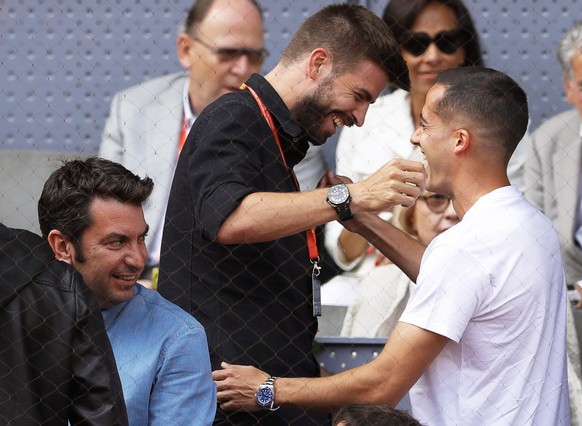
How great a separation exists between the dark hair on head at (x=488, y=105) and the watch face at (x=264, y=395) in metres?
0.72

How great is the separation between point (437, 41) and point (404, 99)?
0.23m

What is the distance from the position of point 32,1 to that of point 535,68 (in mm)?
1649

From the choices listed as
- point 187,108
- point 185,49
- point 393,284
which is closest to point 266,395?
point 393,284

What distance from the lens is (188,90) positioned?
4.05 m

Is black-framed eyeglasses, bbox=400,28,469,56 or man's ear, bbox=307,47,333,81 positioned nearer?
man's ear, bbox=307,47,333,81

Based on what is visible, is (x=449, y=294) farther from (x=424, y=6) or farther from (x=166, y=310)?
(x=424, y=6)

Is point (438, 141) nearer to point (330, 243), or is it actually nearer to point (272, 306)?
point (272, 306)

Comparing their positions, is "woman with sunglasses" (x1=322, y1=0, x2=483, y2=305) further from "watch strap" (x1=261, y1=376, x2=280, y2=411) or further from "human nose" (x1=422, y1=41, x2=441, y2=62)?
"watch strap" (x1=261, y1=376, x2=280, y2=411)

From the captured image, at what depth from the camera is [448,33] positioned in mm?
3961

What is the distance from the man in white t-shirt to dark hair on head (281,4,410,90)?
32cm

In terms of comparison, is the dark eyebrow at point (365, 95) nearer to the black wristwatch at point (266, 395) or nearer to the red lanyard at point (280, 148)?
the red lanyard at point (280, 148)

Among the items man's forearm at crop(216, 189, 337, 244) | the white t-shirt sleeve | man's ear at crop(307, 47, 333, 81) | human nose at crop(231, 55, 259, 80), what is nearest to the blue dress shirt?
man's forearm at crop(216, 189, 337, 244)

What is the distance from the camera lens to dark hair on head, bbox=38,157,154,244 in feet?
9.58

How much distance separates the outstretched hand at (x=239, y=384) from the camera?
2.87m
